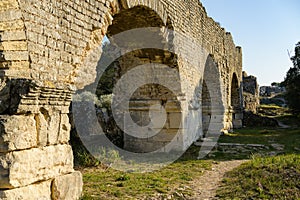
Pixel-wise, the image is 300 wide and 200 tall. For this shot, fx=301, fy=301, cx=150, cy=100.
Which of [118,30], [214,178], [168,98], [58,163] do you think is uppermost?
[118,30]

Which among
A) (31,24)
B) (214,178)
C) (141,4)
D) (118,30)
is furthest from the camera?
(118,30)

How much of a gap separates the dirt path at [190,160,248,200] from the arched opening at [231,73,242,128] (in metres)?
10.9

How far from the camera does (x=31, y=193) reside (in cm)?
368

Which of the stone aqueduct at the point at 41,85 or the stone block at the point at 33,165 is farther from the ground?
the stone aqueduct at the point at 41,85

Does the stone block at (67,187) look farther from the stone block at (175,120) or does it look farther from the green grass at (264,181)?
the stone block at (175,120)

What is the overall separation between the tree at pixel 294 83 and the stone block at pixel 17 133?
1843 cm

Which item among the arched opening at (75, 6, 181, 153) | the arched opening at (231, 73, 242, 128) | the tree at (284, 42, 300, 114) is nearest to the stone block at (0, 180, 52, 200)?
the arched opening at (75, 6, 181, 153)

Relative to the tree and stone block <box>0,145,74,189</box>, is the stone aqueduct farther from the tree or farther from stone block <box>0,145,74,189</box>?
the tree

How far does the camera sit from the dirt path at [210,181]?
5.37m

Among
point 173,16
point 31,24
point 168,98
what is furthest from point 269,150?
point 31,24

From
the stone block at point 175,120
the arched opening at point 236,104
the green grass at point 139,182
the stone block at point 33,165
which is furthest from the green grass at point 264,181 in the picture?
the arched opening at point 236,104

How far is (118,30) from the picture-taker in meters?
8.59

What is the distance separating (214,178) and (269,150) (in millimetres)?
3857

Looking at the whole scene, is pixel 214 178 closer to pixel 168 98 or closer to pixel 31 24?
pixel 168 98
